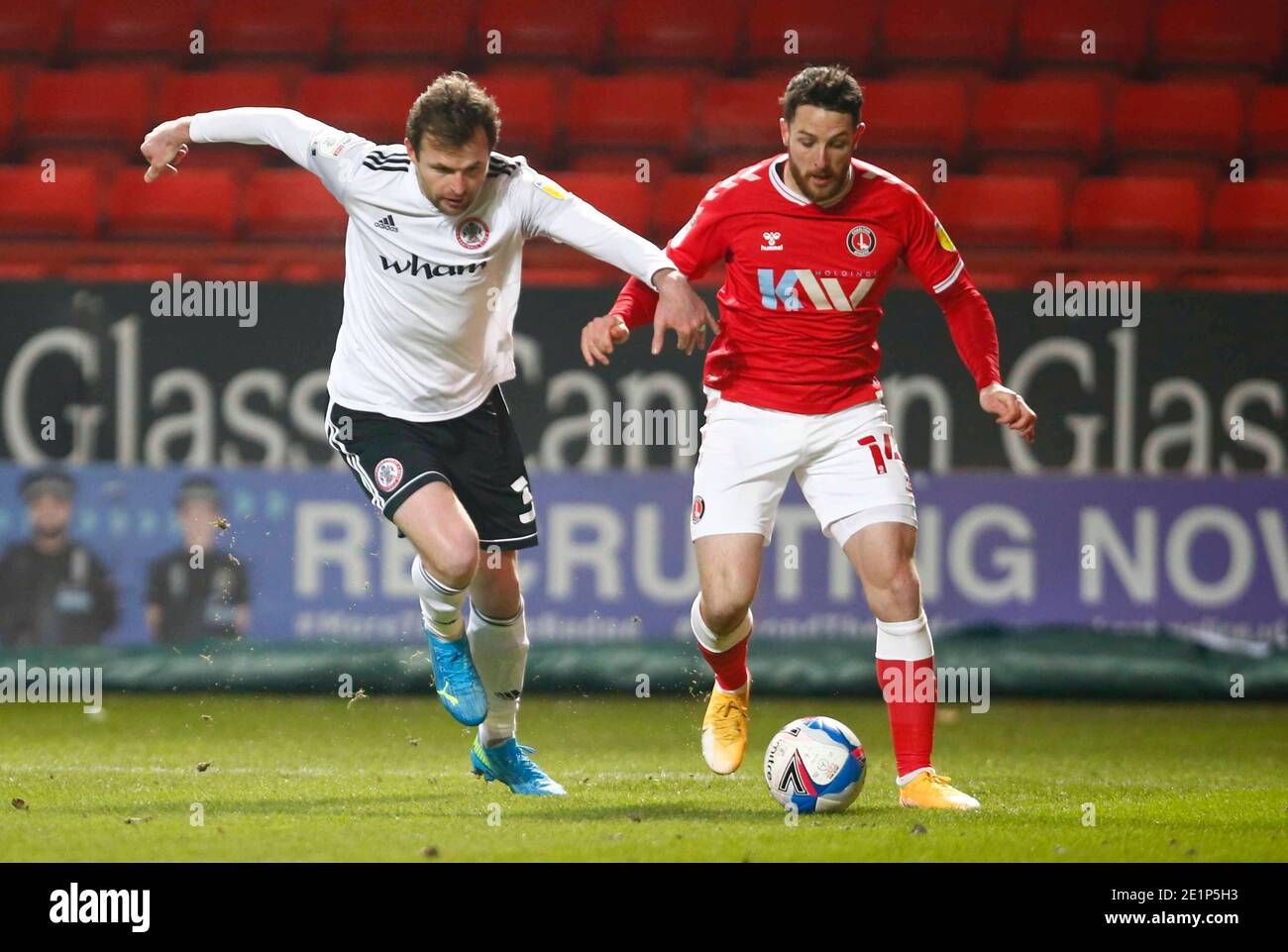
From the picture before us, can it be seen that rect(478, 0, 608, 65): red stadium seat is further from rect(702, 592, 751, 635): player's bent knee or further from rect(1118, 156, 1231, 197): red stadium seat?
rect(702, 592, 751, 635): player's bent knee

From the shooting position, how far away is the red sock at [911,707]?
5105mm

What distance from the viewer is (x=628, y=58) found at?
11.1 m

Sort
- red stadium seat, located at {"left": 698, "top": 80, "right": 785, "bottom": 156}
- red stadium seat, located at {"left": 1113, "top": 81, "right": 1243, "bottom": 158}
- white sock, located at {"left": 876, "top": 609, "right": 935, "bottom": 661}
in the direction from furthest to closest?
red stadium seat, located at {"left": 1113, "top": 81, "right": 1243, "bottom": 158}
red stadium seat, located at {"left": 698, "top": 80, "right": 785, "bottom": 156}
white sock, located at {"left": 876, "top": 609, "right": 935, "bottom": 661}

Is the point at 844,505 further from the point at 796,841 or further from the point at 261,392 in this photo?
the point at 261,392

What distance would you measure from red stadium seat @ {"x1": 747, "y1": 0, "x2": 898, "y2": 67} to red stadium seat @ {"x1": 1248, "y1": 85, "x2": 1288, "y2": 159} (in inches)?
89.3

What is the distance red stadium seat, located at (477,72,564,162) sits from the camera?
33.3ft

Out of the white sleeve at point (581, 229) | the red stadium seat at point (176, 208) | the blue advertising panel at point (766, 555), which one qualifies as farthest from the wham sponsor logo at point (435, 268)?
the red stadium seat at point (176, 208)

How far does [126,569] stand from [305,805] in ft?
10.5

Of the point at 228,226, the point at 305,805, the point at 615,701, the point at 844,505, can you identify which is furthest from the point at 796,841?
the point at 228,226

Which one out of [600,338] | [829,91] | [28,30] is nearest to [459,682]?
[600,338]

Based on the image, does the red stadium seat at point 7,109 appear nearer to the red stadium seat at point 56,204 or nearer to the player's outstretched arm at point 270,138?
the red stadium seat at point 56,204

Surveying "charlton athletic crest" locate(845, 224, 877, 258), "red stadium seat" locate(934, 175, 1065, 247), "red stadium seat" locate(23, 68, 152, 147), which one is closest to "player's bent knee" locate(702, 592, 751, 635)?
"charlton athletic crest" locate(845, 224, 877, 258)

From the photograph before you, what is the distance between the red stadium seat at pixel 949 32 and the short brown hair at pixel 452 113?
657 cm

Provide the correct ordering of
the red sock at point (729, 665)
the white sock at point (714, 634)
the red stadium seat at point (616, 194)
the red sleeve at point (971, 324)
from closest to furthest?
the red sleeve at point (971, 324), the white sock at point (714, 634), the red sock at point (729, 665), the red stadium seat at point (616, 194)
